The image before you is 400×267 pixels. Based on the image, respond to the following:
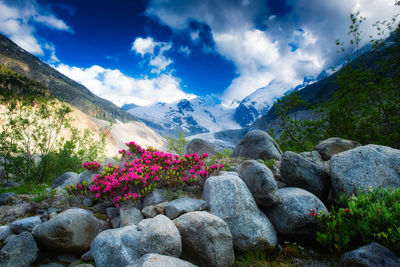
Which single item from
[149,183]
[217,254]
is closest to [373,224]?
[217,254]

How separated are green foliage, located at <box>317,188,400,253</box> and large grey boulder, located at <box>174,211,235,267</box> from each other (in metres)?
2.97

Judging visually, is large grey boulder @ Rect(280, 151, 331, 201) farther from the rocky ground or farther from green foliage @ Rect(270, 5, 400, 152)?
green foliage @ Rect(270, 5, 400, 152)

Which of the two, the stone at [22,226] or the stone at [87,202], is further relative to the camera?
the stone at [87,202]

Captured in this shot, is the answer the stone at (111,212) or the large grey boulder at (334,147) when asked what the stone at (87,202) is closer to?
the stone at (111,212)

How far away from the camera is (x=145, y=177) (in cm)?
775

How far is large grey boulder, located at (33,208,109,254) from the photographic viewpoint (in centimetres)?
553

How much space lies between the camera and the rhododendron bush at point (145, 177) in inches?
299

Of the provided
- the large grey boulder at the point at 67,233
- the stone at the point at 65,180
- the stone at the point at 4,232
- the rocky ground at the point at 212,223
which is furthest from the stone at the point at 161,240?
the stone at the point at 65,180

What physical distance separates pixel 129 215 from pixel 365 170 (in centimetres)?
925

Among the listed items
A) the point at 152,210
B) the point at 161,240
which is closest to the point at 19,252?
the point at 152,210

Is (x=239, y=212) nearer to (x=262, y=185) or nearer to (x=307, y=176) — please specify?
(x=262, y=185)

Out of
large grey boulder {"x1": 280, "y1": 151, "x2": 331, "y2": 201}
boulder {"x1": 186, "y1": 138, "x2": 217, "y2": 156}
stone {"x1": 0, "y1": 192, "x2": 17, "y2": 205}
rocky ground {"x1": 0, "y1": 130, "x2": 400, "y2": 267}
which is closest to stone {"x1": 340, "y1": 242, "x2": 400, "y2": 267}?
rocky ground {"x1": 0, "y1": 130, "x2": 400, "y2": 267}

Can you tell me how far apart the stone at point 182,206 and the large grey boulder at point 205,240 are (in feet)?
2.73

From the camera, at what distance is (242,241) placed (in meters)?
6.18
